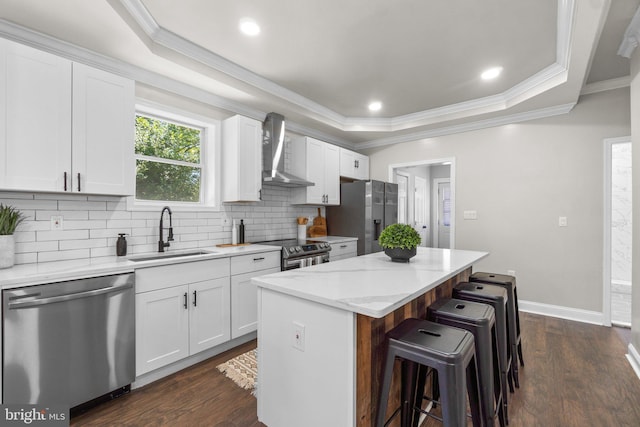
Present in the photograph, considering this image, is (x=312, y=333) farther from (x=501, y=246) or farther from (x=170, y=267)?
(x=501, y=246)

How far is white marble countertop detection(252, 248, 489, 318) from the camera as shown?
49.6 inches

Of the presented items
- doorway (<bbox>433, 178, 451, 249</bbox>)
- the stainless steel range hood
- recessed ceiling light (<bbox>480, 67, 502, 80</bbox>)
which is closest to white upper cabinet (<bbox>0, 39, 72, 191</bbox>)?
the stainless steel range hood

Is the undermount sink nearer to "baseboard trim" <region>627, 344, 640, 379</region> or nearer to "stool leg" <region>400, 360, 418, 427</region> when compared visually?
"stool leg" <region>400, 360, 418, 427</region>

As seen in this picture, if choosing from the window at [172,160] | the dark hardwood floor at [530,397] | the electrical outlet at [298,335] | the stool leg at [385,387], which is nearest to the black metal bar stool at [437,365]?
the stool leg at [385,387]

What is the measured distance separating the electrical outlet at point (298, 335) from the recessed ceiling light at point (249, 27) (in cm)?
220

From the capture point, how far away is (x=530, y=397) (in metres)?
2.06

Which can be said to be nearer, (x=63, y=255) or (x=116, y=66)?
(x=63, y=255)

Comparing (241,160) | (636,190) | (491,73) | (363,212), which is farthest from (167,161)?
(636,190)

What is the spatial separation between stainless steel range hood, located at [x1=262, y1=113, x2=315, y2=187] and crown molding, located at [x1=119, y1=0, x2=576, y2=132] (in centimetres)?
35

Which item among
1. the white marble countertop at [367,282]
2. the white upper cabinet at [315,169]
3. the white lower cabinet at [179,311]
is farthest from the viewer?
the white upper cabinet at [315,169]

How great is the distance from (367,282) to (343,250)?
2634mm

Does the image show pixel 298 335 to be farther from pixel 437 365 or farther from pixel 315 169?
pixel 315 169

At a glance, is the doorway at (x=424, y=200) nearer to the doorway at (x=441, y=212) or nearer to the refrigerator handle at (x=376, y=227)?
the doorway at (x=441, y=212)

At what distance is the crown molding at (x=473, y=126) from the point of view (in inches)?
145
